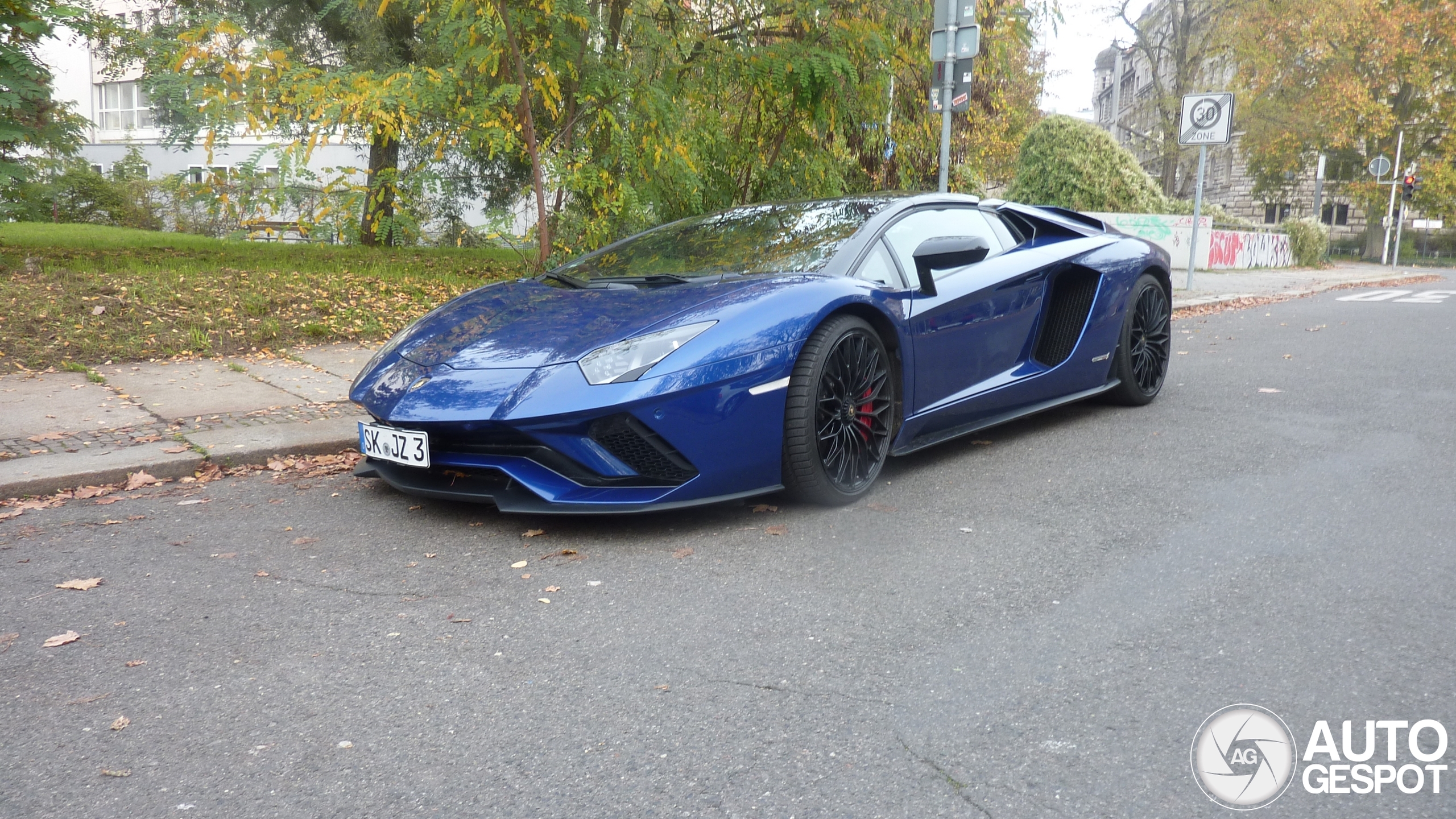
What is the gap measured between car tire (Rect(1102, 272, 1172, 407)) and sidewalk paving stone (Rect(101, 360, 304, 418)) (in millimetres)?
4307

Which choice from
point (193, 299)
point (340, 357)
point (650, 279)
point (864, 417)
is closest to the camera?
point (864, 417)

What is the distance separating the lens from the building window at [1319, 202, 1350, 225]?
49938 millimetres

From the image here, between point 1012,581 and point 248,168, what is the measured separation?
6657 mm

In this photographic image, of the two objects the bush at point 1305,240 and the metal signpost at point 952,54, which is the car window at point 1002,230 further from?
the bush at point 1305,240

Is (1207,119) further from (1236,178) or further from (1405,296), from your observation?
(1236,178)

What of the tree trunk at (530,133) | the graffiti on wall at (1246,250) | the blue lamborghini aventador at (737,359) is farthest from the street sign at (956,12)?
the graffiti on wall at (1246,250)

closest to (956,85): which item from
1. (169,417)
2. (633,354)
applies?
(633,354)

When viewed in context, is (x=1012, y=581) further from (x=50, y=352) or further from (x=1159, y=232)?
(x=1159, y=232)

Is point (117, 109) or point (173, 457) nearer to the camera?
point (173, 457)

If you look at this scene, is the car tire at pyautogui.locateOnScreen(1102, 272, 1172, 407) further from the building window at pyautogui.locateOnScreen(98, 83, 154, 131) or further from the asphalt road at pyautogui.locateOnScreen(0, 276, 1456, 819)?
the building window at pyautogui.locateOnScreen(98, 83, 154, 131)

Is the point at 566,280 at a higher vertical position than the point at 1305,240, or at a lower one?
lower

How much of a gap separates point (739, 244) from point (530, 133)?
155 inches

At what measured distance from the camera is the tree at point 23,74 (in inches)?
333

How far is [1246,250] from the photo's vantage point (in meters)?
24.0
